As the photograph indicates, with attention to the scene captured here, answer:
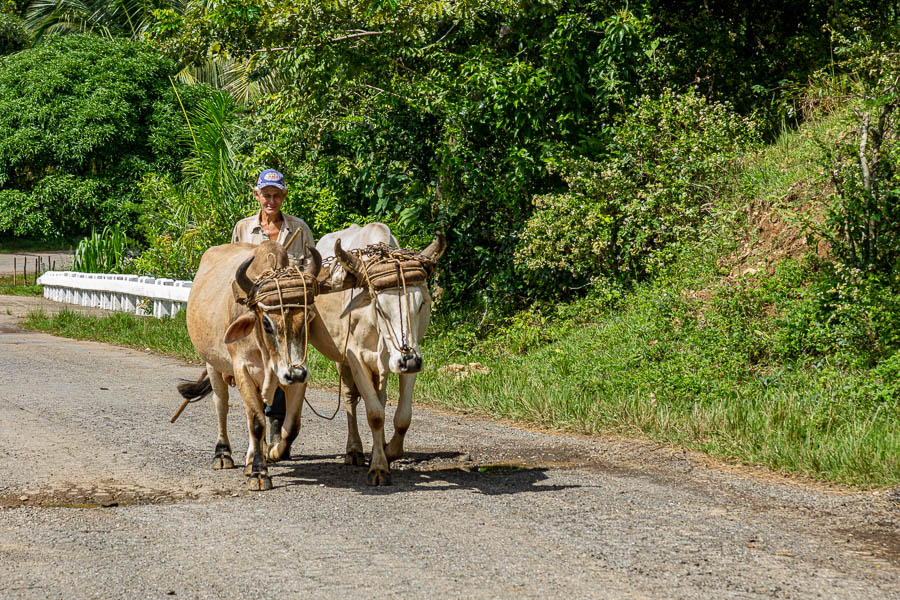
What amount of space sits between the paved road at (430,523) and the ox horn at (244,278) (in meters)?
1.39

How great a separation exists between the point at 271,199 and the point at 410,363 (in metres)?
2.31

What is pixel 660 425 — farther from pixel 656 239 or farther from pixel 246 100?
pixel 246 100

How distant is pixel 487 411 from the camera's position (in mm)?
10242

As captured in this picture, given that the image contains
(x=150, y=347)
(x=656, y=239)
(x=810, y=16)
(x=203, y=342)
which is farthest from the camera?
(x=150, y=347)

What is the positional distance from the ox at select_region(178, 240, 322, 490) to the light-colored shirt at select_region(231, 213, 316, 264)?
0.28m

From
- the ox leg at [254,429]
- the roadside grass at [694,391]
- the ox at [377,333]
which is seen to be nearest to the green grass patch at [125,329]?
the roadside grass at [694,391]

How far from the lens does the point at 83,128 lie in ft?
102

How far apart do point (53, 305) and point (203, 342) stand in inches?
641

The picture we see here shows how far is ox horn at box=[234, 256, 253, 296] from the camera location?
22.6 feet

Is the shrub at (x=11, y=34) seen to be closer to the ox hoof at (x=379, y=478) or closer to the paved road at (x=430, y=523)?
the paved road at (x=430, y=523)

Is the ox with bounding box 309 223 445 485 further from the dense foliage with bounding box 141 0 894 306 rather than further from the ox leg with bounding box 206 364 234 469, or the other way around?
the dense foliage with bounding box 141 0 894 306

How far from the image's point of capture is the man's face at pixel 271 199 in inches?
323

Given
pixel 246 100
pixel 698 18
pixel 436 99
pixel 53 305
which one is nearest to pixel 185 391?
pixel 436 99

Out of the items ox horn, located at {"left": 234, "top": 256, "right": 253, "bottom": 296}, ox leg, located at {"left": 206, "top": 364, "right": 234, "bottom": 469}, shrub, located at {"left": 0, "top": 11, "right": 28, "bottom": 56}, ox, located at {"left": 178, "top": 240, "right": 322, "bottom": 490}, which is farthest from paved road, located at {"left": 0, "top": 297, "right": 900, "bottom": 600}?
shrub, located at {"left": 0, "top": 11, "right": 28, "bottom": 56}
